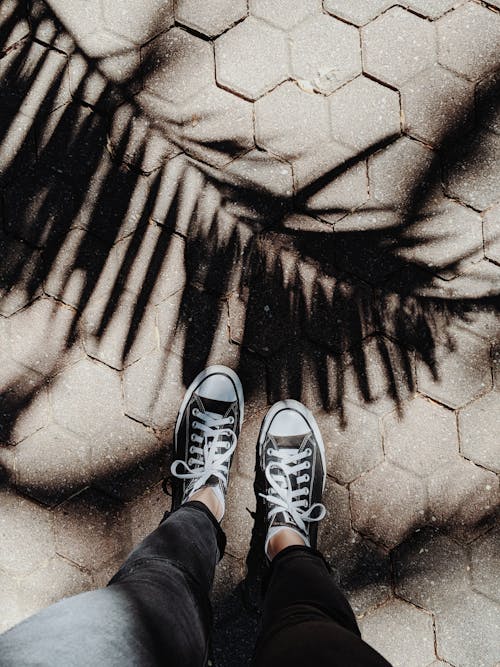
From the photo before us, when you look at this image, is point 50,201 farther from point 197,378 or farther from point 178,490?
point 178,490

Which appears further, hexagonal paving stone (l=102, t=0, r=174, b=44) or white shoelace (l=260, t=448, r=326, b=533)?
hexagonal paving stone (l=102, t=0, r=174, b=44)

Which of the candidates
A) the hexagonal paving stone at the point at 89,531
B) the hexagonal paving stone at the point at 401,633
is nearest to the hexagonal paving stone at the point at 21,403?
the hexagonal paving stone at the point at 89,531

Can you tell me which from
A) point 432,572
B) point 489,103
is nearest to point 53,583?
point 432,572

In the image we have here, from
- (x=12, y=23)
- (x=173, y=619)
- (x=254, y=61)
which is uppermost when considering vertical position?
(x=12, y=23)

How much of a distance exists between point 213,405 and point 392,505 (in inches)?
32.8

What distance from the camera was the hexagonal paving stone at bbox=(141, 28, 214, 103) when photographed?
2.53m

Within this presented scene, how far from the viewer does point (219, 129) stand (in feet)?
8.25

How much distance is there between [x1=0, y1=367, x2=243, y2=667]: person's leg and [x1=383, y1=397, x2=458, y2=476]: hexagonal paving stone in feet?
2.13

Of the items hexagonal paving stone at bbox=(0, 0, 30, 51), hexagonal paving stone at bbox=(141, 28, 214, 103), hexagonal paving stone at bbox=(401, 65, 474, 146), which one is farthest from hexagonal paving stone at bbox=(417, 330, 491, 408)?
hexagonal paving stone at bbox=(0, 0, 30, 51)

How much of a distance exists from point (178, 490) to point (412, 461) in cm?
97

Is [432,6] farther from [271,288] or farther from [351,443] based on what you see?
[351,443]

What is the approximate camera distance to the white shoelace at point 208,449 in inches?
96.7

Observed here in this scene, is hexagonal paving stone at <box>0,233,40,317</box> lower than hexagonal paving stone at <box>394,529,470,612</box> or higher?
higher

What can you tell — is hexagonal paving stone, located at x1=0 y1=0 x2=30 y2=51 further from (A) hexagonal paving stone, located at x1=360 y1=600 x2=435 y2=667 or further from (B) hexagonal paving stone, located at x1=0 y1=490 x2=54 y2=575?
(A) hexagonal paving stone, located at x1=360 y1=600 x2=435 y2=667
